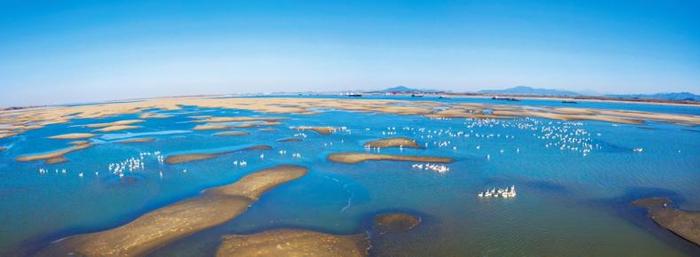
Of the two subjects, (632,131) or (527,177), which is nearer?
(527,177)

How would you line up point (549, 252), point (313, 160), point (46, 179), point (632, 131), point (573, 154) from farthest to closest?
point (632, 131)
point (573, 154)
point (313, 160)
point (46, 179)
point (549, 252)

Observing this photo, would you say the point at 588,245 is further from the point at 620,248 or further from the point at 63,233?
the point at 63,233

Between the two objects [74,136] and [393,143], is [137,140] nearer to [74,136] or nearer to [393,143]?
[74,136]

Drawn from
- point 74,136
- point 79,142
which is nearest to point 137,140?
point 79,142

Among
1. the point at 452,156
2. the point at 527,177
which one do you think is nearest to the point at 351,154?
the point at 452,156

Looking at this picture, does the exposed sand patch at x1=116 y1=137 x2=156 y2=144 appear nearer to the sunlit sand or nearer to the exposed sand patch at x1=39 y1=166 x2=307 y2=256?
the sunlit sand

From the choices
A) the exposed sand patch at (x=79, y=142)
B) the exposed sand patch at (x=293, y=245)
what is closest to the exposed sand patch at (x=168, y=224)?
the exposed sand patch at (x=293, y=245)

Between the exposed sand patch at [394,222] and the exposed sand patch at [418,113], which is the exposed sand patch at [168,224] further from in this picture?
the exposed sand patch at [418,113]
